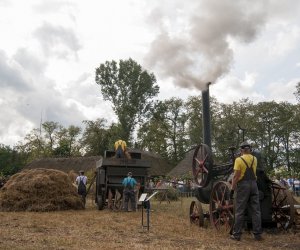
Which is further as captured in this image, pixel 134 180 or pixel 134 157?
pixel 134 157

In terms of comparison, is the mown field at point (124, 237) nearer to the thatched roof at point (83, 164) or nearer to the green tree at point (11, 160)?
the thatched roof at point (83, 164)

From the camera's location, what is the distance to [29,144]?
81.0m

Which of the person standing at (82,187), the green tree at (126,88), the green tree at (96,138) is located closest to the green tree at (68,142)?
the green tree at (96,138)

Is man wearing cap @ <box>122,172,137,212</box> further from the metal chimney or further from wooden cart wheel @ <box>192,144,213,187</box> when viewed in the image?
the metal chimney

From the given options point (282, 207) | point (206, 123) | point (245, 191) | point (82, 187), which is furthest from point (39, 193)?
point (245, 191)

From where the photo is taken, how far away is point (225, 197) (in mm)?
8766

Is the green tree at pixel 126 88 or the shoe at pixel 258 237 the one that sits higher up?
the green tree at pixel 126 88

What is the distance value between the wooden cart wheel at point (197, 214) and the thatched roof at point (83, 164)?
120 feet

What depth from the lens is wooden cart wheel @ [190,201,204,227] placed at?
9.60 m

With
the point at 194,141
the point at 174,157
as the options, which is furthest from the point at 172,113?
the point at 194,141

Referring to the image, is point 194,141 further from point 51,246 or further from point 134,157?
point 51,246

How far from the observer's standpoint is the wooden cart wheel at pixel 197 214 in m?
9.60

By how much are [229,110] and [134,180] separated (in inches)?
1523

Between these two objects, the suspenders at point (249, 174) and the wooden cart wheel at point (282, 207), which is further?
the wooden cart wheel at point (282, 207)
